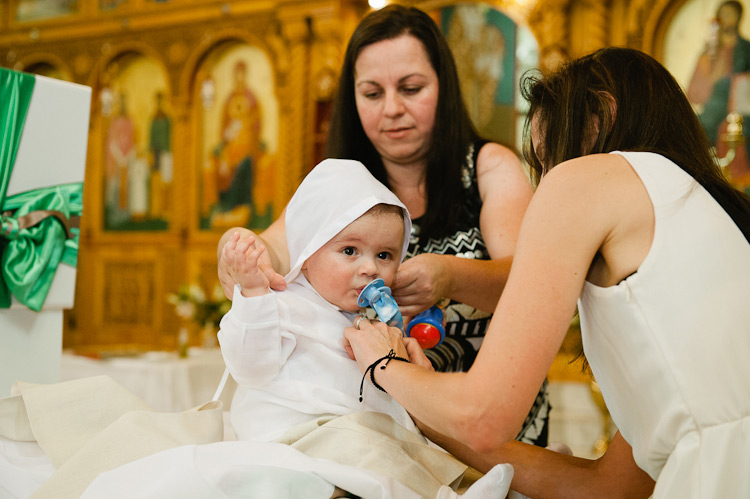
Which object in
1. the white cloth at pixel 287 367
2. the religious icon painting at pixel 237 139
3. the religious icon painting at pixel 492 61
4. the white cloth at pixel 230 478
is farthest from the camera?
the religious icon painting at pixel 237 139

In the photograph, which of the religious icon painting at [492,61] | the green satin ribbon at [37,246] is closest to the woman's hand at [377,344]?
the green satin ribbon at [37,246]

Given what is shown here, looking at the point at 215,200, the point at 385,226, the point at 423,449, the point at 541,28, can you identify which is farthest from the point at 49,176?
the point at 215,200

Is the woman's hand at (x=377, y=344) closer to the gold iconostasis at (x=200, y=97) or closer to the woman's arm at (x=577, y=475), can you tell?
the woman's arm at (x=577, y=475)

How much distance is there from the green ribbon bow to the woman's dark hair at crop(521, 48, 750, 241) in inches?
69.5

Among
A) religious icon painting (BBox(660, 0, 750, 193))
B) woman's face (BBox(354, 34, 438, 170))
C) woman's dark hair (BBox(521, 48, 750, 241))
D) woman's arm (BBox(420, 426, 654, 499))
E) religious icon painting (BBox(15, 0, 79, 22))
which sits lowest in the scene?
woman's arm (BBox(420, 426, 654, 499))

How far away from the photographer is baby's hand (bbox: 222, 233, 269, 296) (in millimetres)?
1846

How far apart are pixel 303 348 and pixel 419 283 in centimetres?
37

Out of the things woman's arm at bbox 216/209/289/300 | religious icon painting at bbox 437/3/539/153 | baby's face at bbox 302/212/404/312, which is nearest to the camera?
baby's face at bbox 302/212/404/312

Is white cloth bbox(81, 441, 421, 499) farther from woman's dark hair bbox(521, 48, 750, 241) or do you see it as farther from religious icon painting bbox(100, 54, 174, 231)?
religious icon painting bbox(100, 54, 174, 231)

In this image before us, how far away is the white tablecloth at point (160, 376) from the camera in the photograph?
5.92 m

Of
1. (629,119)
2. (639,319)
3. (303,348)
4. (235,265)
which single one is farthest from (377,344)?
(629,119)

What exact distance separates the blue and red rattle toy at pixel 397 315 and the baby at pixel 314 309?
76 mm

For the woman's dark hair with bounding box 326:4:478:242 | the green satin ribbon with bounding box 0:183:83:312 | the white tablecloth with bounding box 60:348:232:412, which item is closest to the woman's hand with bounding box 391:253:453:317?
the woman's dark hair with bounding box 326:4:478:242

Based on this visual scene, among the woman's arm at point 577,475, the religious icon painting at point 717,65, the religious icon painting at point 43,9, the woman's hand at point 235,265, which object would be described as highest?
the religious icon painting at point 43,9
